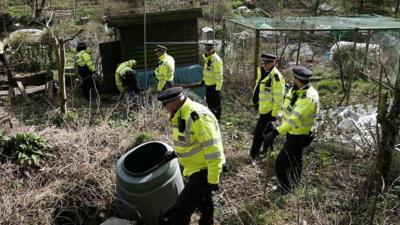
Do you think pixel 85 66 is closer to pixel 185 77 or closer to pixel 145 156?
pixel 185 77

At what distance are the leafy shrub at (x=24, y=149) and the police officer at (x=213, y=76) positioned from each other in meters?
3.84

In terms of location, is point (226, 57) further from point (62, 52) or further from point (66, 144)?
point (66, 144)

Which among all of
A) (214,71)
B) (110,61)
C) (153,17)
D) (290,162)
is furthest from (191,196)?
(110,61)

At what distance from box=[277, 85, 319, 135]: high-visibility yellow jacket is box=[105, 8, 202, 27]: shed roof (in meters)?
5.93

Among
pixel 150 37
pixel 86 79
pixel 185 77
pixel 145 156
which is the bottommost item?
pixel 185 77

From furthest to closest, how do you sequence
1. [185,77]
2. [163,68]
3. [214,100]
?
[185,77] → [214,100] → [163,68]

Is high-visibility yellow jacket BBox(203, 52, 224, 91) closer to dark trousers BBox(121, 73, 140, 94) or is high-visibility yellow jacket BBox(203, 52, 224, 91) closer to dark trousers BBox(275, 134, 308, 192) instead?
dark trousers BBox(121, 73, 140, 94)

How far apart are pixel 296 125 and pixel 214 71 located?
3.38m

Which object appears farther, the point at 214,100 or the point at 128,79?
the point at 128,79

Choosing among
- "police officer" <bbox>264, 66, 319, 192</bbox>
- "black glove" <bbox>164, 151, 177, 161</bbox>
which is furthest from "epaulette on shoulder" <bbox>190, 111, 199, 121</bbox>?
"police officer" <bbox>264, 66, 319, 192</bbox>

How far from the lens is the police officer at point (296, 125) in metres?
4.97

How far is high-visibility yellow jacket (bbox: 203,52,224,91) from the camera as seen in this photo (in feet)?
26.2

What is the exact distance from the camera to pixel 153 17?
33.4 feet

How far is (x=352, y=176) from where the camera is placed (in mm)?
5207
